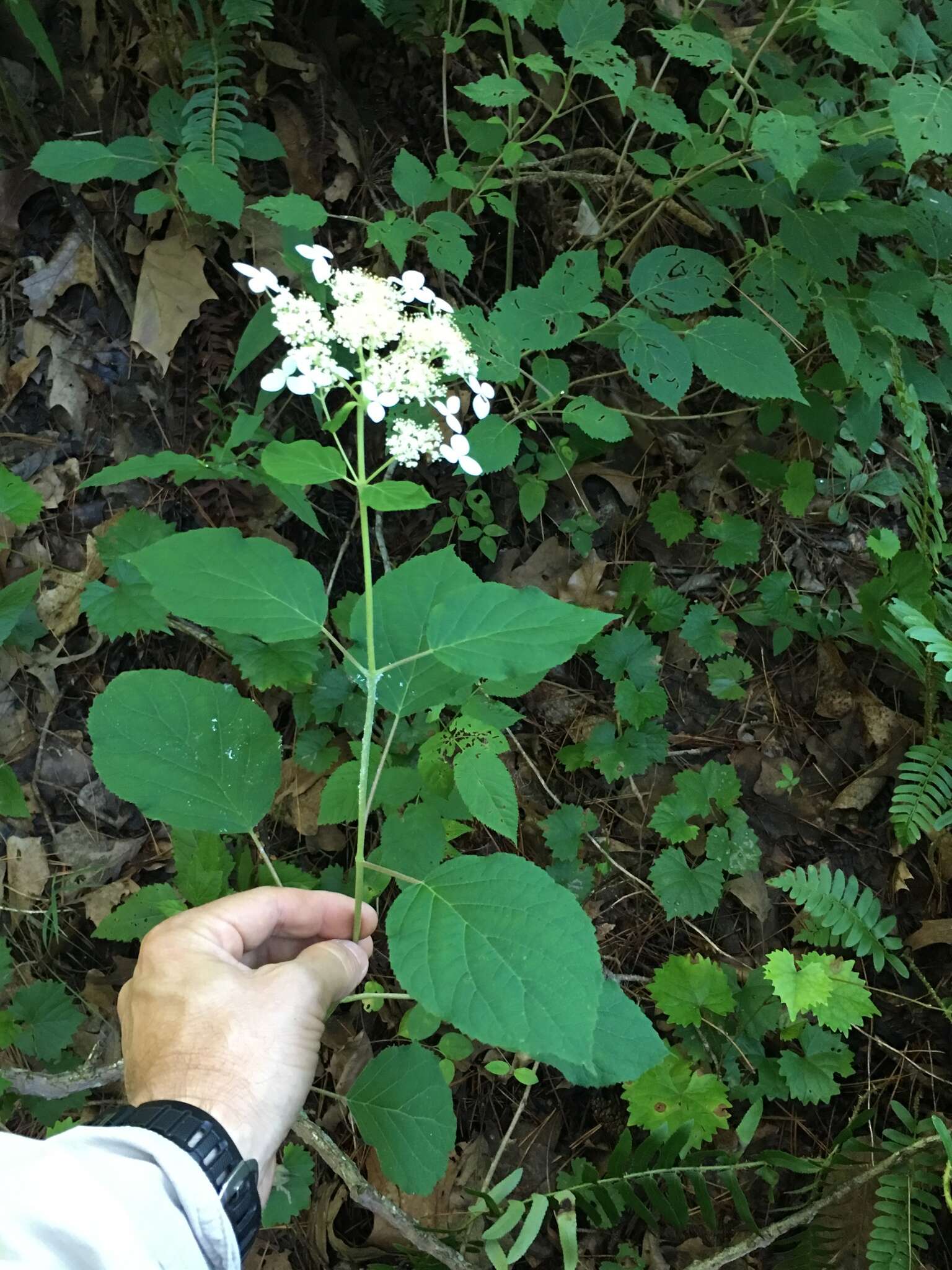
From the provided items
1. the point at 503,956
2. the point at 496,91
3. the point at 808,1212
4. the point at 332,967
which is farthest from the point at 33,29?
the point at 808,1212

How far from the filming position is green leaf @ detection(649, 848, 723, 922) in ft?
7.76

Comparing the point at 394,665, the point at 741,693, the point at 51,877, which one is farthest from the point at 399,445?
the point at 51,877

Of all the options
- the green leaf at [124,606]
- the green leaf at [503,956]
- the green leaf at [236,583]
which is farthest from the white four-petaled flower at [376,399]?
the green leaf at [124,606]

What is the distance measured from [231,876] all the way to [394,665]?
43.7 inches

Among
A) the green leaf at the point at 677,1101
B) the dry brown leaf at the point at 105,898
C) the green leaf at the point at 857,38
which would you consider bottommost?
the dry brown leaf at the point at 105,898

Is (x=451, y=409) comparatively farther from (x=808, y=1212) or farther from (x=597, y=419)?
(x=808, y=1212)

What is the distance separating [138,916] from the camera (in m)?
2.04

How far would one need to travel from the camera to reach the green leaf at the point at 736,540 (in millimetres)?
2742

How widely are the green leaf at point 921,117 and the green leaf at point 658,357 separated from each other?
685mm

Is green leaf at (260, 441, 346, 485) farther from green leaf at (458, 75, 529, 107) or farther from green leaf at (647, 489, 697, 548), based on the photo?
green leaf at (647, 489, 697, 548)

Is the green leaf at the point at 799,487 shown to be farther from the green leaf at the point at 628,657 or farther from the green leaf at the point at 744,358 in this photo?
the green leaf at the point at 628,657

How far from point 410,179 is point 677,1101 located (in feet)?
8.77

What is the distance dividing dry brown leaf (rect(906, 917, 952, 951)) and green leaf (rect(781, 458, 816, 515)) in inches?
53.4

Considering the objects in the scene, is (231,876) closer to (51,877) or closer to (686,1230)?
(51,877)
